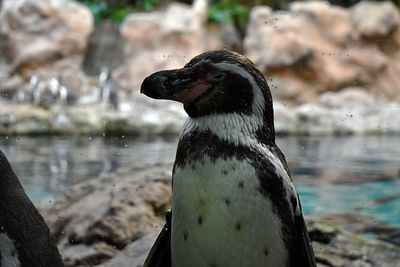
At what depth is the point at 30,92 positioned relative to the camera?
559 inches

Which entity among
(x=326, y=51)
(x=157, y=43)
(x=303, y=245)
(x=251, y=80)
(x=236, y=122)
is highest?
(x=251, y=80)

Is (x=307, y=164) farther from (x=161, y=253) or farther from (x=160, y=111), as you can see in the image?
(x=161, y=253)

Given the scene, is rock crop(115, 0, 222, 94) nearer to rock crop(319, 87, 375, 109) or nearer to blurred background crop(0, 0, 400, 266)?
blurred background crop(0, 0, 400, 266)

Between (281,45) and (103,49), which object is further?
(103,49)

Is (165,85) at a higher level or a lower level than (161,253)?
higher

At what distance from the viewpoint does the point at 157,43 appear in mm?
15852

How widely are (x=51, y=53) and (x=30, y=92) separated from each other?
2.03m

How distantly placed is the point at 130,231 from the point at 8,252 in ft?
4.07

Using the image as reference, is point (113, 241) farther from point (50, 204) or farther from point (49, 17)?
point (49, 17)

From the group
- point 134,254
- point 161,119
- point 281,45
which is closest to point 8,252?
point 134,254

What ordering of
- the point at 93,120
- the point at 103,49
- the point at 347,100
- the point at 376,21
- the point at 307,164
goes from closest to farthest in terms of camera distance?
the point at 307,164
the point at 93,120
the point at 347,100
the point at 376,21
the point at 103,49

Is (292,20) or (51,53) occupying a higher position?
(292,20)

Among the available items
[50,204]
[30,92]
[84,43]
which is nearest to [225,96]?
[50,204]

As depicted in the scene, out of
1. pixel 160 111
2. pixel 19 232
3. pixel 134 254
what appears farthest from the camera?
pixel 160 111
